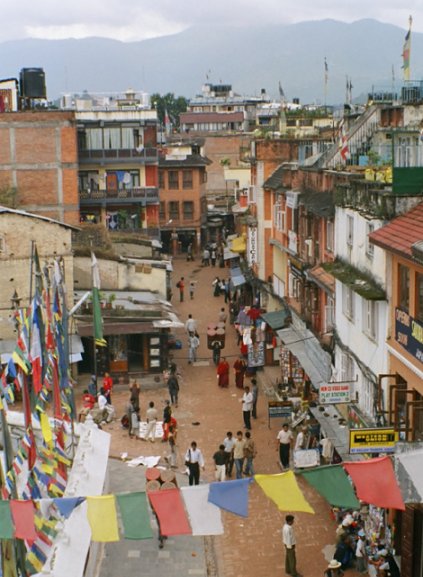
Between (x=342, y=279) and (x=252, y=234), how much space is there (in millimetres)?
21388

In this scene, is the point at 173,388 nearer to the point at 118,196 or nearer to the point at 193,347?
the point at 193,347

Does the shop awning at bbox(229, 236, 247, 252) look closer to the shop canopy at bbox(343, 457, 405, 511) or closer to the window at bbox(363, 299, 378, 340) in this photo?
the window at bbox(363, 299, 378, 340)

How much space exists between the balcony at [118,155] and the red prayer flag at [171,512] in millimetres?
42134

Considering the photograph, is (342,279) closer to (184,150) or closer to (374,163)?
(374,163)

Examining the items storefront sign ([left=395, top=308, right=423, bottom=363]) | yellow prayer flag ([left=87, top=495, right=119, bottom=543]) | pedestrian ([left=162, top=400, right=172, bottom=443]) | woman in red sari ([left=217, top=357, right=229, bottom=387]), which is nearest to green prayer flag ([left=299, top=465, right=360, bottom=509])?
yellow prayer flag ([left=87, top=495, right=119, bottom=543])

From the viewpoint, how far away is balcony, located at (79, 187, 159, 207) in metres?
53.2

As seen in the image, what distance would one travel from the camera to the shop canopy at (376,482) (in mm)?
12211

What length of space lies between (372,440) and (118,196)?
128ft

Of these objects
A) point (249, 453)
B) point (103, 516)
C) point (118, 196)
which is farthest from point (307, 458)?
point (118, 196)

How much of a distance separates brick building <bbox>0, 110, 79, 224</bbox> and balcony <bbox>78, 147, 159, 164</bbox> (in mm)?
4245

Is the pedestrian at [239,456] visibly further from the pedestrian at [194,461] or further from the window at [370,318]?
the window at [370,318]

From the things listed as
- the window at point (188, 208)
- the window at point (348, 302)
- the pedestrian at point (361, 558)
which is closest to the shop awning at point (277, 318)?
the window at point (348, 302)

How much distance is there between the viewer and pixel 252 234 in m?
43.5

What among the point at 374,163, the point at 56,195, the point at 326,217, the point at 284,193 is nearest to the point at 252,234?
the point at 284,193
